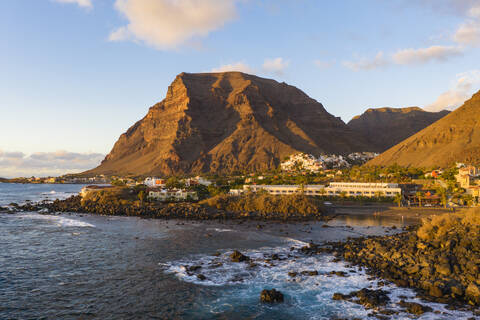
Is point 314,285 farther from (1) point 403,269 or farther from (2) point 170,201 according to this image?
(2) point 170,201

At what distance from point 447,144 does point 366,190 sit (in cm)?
8432

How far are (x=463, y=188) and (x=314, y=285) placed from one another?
78463mm

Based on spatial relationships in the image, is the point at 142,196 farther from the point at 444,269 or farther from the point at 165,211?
the point at 444,269

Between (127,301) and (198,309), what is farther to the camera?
(127,301)

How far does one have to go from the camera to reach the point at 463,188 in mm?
84438

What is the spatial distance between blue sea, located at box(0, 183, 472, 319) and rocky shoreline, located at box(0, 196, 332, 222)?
1554 cm

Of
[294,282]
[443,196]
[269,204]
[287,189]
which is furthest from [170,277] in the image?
[287,189]

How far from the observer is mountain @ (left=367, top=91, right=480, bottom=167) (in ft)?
433

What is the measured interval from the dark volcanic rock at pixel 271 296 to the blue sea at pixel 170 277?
22.7 inches

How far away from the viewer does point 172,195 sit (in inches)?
3661

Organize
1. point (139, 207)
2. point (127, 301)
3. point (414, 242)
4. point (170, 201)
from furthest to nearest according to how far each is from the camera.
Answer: point (170, 201)
point (139, 207)
point (414, 242)
point (127, 301)

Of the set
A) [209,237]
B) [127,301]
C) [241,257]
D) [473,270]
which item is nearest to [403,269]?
[473,270]

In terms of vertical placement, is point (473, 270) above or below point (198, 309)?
above

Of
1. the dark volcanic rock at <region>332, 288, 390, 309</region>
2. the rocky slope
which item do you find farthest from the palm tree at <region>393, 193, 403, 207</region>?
the dark volcanic rock at <region>332, 288, 390, 309</region>
